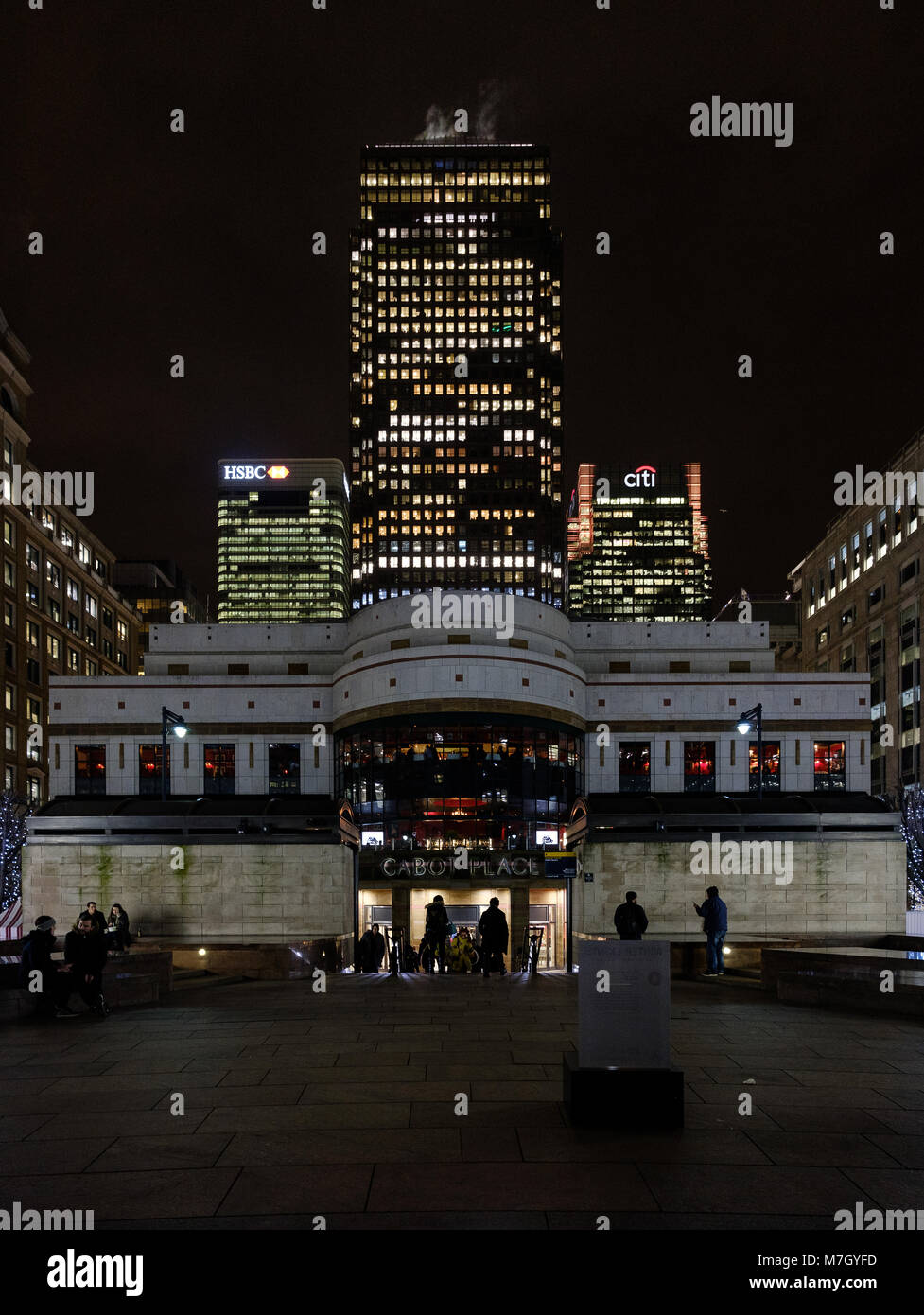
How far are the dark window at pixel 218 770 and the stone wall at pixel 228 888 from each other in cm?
1507

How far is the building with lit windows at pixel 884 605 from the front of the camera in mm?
95812

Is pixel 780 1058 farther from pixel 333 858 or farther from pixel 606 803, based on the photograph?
pixel 606 803

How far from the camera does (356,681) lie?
50312mm

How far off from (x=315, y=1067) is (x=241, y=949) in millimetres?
15434

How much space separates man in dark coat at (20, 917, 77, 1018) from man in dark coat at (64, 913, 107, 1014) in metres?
0.19

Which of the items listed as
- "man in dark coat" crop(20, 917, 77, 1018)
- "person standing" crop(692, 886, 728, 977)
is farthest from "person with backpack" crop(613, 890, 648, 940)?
"man in dark coat" crop(20, 917, 77, 1018)

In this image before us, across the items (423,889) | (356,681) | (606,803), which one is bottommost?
(423,889)

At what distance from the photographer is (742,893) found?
3669 cm

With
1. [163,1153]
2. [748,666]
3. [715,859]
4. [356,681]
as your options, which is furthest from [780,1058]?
[748,666]

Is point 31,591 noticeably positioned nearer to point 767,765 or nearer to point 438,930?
point 767,765

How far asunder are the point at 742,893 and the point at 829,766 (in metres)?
18.7

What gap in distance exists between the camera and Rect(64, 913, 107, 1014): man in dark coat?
732 inches

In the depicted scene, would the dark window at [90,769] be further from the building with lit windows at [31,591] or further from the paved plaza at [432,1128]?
the paved plaza at [432,1128]

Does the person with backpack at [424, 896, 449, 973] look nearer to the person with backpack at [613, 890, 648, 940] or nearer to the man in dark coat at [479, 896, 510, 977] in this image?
the man in dark coat at [479, 896, 510, 977]
